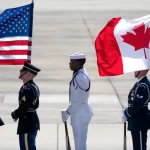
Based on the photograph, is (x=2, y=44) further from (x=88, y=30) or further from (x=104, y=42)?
(x=88, y=30)

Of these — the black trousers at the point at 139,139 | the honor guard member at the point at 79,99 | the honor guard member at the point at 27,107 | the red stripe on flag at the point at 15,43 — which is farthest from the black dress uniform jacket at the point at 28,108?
the black trousers at the point at 139,139

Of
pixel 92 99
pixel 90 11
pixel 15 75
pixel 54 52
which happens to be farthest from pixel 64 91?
pixel 90 11

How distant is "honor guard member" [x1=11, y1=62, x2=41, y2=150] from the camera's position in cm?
1030

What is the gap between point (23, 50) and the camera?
10742 millimetres

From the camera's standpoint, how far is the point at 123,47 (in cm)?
1019

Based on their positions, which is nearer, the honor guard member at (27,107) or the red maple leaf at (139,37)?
the red maple leaf at (139,37)

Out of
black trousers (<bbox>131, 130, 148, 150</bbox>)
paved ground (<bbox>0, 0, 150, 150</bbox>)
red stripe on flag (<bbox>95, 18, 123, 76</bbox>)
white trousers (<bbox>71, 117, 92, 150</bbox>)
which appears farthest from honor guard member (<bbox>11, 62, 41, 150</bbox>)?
paved ground (<bbox>0, 0, 150, 150</bbox>)

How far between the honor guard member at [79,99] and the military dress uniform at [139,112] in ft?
2.11

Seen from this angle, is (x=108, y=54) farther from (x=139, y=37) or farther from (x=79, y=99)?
(x=79, y=99)

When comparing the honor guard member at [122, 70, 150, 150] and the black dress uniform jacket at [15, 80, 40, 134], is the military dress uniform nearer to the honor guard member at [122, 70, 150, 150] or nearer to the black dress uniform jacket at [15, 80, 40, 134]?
the honor guard member at [122, 70, 150, 150]

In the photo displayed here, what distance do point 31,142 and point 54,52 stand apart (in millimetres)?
11203

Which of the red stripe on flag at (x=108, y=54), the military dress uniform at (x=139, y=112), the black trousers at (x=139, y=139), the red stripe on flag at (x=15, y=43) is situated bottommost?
the black trousers at (x=139, y=139)

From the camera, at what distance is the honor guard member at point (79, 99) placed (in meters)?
10.5

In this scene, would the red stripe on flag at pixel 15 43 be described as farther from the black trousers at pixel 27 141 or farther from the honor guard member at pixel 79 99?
the black trousers at pixel 27 141
